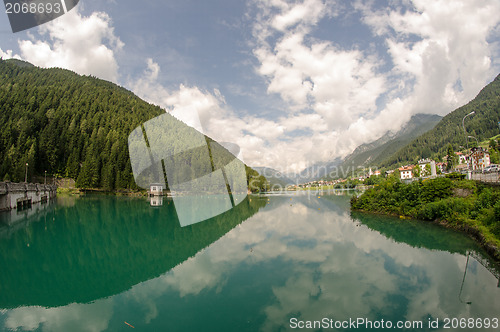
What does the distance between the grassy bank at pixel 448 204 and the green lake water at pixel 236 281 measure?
5.42 feet

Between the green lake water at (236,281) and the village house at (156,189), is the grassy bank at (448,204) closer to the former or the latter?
the green lake water at (236,281)

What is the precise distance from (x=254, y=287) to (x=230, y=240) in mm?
10193

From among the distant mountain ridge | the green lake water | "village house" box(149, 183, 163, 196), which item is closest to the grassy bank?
the green lake water

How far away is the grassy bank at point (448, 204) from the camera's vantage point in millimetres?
18359

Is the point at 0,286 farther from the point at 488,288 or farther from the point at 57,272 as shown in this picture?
the point at 488,288

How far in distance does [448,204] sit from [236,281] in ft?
82.1

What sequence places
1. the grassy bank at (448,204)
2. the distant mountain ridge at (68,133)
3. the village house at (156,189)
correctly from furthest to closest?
the distant mountain ridge at (68,133)
the village house at (156,189)
the grassy bank at (448,204)

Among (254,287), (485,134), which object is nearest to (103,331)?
(254,287)

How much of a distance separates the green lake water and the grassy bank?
1.65 m

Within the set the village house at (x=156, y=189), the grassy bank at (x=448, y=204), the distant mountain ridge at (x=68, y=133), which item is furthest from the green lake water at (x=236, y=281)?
the village house at (x=156, y=189)

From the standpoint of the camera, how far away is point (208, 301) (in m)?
A: 9.75

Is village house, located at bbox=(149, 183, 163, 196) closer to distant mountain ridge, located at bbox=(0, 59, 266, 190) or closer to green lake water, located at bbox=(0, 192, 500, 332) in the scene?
distant mountain ridge, located at bbox=(0, 59, 266, 190)

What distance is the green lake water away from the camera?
8508 millimetres

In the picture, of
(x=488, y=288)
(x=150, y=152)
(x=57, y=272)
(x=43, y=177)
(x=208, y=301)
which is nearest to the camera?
(x=208, y=301)
